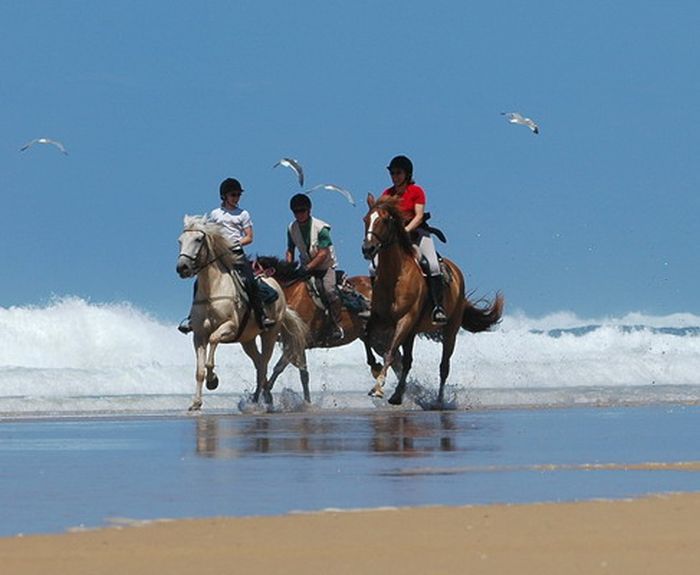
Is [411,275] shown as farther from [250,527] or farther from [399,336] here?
[250,527]

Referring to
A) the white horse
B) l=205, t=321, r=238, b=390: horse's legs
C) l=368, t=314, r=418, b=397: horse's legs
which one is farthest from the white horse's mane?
l=368, t=314, r=418, b=397: horse's legs

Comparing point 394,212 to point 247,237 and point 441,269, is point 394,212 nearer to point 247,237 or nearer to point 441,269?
point 441,269

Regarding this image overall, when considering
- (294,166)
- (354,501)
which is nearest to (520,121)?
(294,166)

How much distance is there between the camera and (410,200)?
822 inches

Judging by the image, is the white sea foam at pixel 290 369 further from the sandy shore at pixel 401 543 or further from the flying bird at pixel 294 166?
the sandy shore at pixel 401 543

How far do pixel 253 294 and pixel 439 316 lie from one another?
2.19 meters

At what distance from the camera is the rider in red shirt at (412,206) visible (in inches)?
818

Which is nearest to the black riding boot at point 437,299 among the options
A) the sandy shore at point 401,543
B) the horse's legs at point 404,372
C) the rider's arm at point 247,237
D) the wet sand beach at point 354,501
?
the horse's legs at point 404,372

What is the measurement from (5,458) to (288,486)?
336 cm

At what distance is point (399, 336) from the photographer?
20859 millimetres

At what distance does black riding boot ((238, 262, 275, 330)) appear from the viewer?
21234 mm

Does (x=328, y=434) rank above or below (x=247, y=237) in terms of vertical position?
below

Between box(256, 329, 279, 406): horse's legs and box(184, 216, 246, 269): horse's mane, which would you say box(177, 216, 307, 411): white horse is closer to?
box(184, 216, 246, 269): horse's mane

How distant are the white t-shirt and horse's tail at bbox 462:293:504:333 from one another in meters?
3.83
